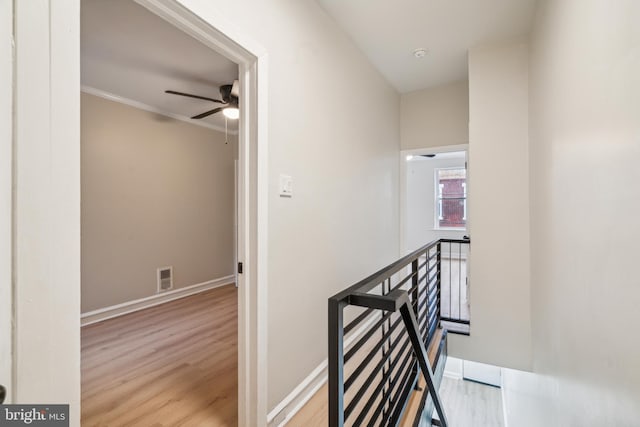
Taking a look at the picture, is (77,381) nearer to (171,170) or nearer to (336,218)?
(336,218)

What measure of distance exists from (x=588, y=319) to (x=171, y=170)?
438 centimetres

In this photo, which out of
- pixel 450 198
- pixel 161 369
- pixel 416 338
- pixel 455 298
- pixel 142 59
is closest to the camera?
pixel 416 338

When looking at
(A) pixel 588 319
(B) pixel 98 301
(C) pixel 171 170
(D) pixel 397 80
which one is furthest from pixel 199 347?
(D) pixel 397 80

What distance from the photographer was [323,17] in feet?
7.29

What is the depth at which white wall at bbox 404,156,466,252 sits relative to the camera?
313 inches

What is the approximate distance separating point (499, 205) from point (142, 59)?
11.4 feet

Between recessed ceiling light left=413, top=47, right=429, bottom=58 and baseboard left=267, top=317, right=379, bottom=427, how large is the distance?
2.91 m

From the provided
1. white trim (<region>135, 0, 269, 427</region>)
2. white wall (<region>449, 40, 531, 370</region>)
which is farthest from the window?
white trim (<region>135, 0, 269, 427</region>)

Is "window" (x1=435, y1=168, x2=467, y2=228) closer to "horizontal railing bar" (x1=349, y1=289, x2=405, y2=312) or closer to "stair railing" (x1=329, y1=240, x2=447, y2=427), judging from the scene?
"stair railing" (x1=329, y1=240, x2=447, y2=427)

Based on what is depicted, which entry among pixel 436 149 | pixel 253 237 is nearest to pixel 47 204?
pixel 253 237

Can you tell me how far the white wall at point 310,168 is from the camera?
1.68 metres

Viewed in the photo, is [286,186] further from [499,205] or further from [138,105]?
[138,105]

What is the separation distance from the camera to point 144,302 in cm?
374

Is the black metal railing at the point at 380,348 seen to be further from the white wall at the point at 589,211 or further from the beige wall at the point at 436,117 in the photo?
the beige wall at the point at 436,117
